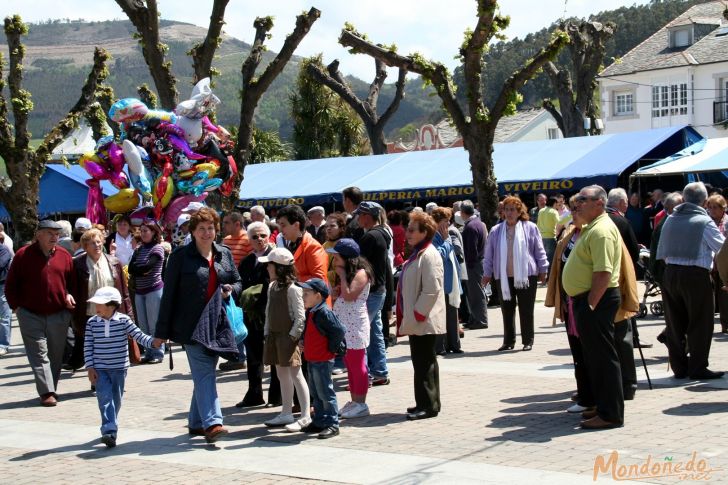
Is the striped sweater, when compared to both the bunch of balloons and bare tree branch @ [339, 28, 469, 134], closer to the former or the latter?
the bunch of balloons

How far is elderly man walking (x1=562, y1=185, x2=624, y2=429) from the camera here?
26.8 ft

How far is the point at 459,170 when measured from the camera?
2698 centimetres

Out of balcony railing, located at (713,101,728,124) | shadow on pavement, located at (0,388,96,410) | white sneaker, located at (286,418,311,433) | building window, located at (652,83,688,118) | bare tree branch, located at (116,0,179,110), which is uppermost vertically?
building window, located at (652,83,688,118)

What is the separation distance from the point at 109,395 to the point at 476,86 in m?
13.7

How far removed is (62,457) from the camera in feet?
27.3

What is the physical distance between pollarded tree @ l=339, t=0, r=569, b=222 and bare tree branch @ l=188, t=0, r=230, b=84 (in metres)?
2.63

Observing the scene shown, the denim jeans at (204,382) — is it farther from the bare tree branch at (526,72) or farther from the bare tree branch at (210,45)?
the bare tree branch at (526,72)

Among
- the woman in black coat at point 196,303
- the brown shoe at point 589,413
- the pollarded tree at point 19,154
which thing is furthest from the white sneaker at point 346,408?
the pollarded tree at point 19,154

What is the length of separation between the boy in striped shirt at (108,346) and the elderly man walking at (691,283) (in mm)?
4945

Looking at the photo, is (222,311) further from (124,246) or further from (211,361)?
(124,246)

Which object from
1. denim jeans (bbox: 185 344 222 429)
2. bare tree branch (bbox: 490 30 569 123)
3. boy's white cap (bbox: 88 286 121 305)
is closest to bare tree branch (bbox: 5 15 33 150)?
bare tree branch (bbox: 490 30 569 123)

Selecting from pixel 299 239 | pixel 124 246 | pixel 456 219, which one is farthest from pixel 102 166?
pixel 299 239

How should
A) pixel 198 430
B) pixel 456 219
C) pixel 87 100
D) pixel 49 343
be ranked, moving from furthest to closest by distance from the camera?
pixel 87 100
pixel 456 219
pixel 49 343
pixel 198 430

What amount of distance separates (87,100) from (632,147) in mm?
12990
